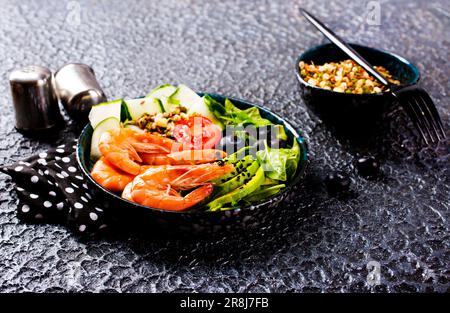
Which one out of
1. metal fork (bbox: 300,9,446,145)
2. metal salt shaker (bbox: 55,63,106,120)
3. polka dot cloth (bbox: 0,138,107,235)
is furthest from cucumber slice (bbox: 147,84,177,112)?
metal fork (bbox: 300,9,446,145)

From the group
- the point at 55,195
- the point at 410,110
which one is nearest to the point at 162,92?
the point at 55,195

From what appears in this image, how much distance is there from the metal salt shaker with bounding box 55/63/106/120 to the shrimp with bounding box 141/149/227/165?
361mm

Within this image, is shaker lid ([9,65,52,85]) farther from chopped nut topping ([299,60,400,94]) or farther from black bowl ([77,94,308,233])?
chopped nut topping ([299,60,400,94])

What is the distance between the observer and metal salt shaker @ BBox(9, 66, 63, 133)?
1585 mm

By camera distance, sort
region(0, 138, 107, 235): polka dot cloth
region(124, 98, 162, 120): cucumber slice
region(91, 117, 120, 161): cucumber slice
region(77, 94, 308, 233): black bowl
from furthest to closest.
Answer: region(124, 98, 162, 120): cucumber slice → region(91, 117, 120, 161): cucumber slice → region(0, 138, 107, 235): polka dot cloth → region(77, 94, 308, 233): black bowl

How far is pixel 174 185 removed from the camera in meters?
1.28

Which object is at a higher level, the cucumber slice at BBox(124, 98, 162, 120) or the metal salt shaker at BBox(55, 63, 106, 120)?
the cucumber slice at BBox(124, 98, 162, 120)

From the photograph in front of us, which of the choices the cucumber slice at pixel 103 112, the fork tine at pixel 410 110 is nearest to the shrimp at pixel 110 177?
the cucumber slice at pixel 103 112

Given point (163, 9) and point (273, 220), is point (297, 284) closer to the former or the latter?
point (273, 220)

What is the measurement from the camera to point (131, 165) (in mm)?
1334

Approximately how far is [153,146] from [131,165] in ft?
0.26

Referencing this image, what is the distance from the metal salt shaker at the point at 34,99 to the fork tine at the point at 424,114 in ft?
3.14

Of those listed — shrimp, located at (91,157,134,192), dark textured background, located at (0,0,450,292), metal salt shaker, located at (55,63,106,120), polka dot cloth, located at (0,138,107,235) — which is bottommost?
dark textured background, located at (0,0,450,292)

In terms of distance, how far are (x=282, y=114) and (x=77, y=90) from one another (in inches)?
23.2
